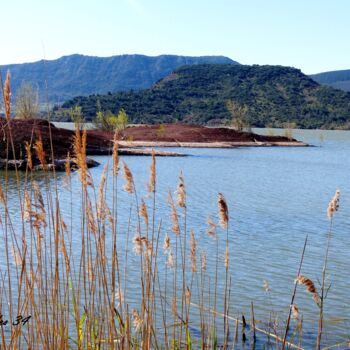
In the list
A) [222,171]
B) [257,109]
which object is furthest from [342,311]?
[257,109]

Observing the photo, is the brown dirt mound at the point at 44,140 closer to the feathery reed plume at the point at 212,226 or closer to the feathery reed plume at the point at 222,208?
the feathery reed plume at the point at 212,226

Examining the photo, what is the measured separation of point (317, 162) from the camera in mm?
24641

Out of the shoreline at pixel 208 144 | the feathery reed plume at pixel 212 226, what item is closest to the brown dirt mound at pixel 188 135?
the shoreline at pixel 208 144

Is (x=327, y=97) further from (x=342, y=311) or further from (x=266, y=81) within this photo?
(x=342, y=311)

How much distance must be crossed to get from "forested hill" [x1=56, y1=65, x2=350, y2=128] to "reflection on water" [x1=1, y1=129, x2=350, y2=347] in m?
45.4

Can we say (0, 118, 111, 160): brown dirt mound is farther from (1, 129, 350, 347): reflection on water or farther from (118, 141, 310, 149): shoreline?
(118, 141, 310, 149): shoreline

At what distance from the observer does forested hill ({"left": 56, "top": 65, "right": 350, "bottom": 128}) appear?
71.3 m

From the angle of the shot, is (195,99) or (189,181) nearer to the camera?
(189,181)

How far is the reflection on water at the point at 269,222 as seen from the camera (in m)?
6.11

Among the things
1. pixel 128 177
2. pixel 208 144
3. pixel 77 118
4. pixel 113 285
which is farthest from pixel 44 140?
pixel 128 177

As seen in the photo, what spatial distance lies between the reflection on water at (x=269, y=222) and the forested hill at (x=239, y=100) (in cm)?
4538

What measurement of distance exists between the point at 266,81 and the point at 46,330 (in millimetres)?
84181

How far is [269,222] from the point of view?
34.2 feet

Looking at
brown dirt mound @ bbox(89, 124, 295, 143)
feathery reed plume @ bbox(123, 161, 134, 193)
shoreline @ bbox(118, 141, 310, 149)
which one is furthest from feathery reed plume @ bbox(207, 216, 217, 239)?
brown dirt mound @ bbox(89, 124, 295, 143)
